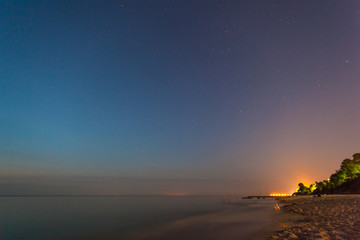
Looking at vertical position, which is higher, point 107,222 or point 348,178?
point 348,178

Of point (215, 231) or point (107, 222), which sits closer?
point (215, 231)

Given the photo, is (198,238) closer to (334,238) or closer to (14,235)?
(334,238)

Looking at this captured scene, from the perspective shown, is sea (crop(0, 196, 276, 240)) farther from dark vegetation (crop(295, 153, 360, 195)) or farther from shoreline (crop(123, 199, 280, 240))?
dark vegetation (crop(295, 153, 360, 195))

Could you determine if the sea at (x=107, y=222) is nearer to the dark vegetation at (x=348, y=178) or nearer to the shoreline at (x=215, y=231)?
the shoreline at (x=215, y=231)

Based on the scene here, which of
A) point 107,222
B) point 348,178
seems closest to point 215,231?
point 107,222

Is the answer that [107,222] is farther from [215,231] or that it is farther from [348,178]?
[348,178]

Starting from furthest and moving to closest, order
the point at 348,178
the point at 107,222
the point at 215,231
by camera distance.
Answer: the point at 348,178 → the point at 107,222 → the point at 215,231

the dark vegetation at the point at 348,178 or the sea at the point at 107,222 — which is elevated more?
the dark vegetation at the point at 348,178

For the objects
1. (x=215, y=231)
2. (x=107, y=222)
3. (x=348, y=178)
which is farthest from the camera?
(x=348, y=178)

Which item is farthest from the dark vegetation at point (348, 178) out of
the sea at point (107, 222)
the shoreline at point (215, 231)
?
the shoreline at point (215, 231)

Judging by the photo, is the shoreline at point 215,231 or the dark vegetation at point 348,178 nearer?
the shoreline at point 215,231

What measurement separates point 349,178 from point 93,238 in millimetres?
100857

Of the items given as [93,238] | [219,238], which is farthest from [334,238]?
[93,238]

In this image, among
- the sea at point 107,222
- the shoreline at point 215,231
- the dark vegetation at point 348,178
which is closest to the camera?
the shoreline at point 215,231
